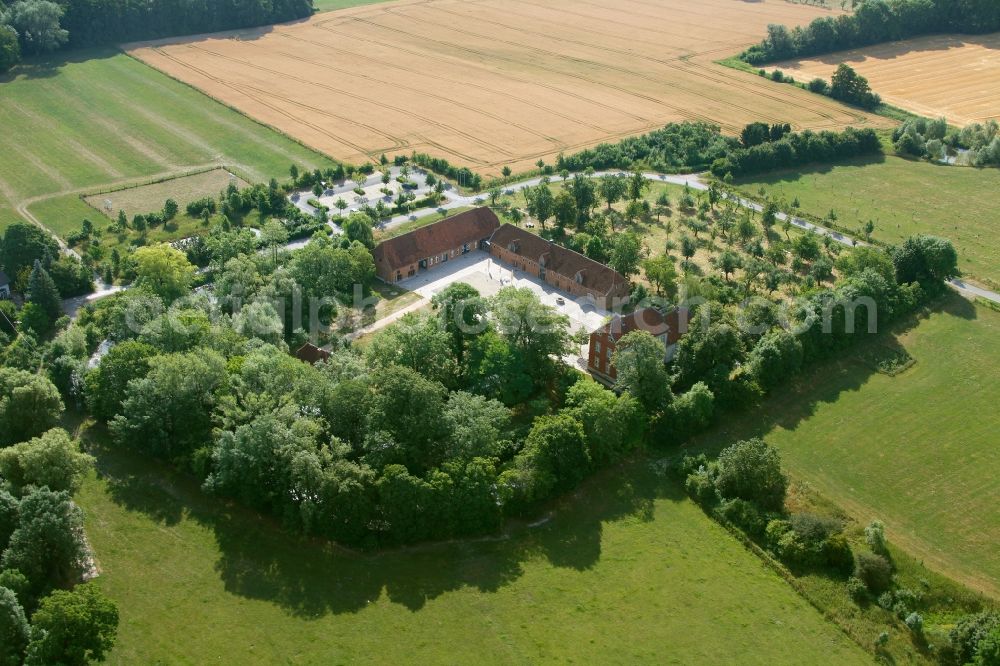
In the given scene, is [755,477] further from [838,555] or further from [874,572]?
[874,572]

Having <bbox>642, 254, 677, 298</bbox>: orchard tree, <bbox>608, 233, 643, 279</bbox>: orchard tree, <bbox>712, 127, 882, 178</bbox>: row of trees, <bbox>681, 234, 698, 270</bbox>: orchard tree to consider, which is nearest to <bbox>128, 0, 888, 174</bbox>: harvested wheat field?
<bbox>712, 127, 882, 178</bbox>: row of trees

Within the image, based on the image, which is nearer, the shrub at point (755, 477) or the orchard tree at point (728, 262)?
the shrub at point (755, 477)

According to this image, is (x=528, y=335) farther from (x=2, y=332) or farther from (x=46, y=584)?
(x=2, y=332)

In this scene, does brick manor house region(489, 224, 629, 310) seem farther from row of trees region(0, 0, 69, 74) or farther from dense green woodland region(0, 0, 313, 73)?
row of trees region(0, 0, 69, 74)

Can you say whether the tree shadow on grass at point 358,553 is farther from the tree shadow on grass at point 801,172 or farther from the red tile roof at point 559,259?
the tree shadow on grass at point 801,172

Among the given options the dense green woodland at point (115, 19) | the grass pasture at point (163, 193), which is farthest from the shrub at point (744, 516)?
the dense green woodland at point (115, 19)
